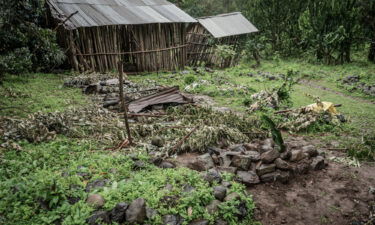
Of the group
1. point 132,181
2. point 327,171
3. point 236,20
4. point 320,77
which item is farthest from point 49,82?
point 236,20

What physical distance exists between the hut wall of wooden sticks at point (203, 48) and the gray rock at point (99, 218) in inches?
535

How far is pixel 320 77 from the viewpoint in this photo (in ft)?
43.5

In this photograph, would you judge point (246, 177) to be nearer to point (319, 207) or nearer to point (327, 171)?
point (319, 207)

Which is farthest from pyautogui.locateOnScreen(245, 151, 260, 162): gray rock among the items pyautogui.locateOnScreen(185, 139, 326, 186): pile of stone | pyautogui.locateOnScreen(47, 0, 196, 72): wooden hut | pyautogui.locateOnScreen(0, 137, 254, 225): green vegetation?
pyautogui.locateOnScreen(47, 0, 196, 72): wooden hut

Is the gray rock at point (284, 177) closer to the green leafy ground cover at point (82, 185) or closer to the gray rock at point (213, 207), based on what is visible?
the green leafy ground cover at point (82, 185)

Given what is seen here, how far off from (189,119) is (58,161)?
2911mm

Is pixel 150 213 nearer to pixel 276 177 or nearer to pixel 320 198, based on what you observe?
pixel 276 177

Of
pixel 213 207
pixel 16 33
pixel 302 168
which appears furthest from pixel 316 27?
pixel 213 207

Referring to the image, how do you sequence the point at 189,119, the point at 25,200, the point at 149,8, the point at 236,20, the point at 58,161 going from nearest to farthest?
the point at 25,200 → the point at 58,161 → the point at 189,119 → the point at 149,8 → the point at 236,20

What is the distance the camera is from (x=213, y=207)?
3.54 metres

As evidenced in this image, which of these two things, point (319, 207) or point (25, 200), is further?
point (319, 207)

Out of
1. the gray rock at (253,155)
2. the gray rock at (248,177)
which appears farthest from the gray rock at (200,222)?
the gray rock at (253,155)

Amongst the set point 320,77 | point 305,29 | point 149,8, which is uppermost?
point 149,8

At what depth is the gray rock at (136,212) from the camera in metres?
3.18
